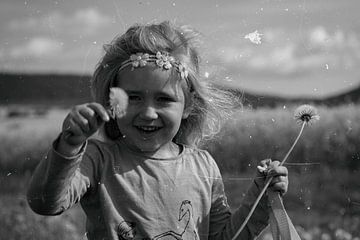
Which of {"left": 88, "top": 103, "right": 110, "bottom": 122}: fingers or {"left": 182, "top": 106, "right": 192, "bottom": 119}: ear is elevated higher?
{"left": 88, "top": 103, "right": 110, "bottom": 122}: fingers

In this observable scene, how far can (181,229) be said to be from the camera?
51.6 inches

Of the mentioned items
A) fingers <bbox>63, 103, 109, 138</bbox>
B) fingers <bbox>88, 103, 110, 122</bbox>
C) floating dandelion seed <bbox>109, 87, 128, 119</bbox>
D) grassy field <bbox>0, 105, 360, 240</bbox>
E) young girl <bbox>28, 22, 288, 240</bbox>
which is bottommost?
grassy field <bbox>0, 105, 360, 240</bbox>

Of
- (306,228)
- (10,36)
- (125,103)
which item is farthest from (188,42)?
(306,228)

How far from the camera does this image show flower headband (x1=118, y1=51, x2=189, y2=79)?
131cm

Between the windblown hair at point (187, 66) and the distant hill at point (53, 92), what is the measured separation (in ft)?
0.32

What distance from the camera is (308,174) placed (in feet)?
5.80

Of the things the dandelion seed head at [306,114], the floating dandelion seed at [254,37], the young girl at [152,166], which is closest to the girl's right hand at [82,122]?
the young girl at [152,166]

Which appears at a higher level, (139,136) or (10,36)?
(139,136)

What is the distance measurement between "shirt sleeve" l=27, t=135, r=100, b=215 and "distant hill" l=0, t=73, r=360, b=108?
33 cm

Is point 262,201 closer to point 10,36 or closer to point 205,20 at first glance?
point 205,20

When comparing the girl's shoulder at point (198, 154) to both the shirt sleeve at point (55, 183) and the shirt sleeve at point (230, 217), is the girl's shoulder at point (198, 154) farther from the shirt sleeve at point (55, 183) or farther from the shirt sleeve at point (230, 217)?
the shirt sleeve at point (55, 183)

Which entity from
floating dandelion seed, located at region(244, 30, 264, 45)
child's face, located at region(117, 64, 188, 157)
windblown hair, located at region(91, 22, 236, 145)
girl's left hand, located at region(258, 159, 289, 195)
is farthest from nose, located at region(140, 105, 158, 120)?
floating dandelion seed, located at region(244, 30, 264, 45)

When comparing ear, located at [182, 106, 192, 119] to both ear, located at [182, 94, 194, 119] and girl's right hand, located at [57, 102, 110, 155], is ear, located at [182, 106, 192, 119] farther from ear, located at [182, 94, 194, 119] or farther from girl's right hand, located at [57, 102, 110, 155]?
girl's right hand, located at [57, 102, 110, 155]

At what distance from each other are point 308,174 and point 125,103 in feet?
2.24
